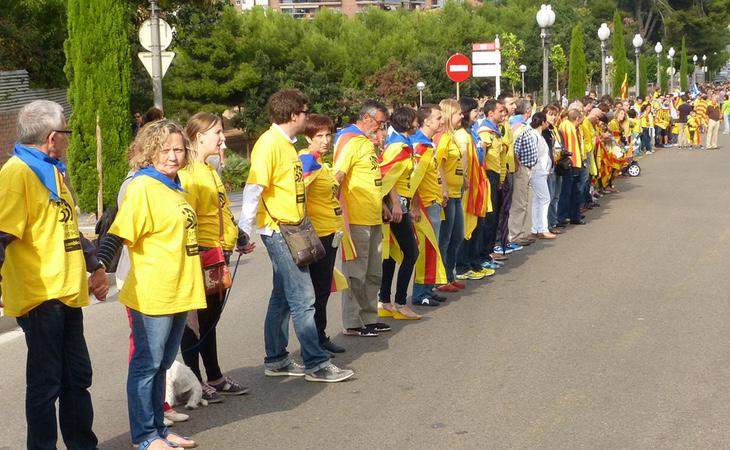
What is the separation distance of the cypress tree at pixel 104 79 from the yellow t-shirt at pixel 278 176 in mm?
11440

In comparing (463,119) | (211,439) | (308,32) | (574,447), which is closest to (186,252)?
(211,439)

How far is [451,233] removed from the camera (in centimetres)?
1099

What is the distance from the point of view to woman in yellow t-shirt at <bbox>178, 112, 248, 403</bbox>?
22.2 feet

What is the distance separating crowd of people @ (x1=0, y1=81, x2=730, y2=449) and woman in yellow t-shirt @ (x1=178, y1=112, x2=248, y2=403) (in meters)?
0.01

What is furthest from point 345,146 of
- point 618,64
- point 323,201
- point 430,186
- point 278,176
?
point 618,64

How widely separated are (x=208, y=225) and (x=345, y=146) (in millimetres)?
2187

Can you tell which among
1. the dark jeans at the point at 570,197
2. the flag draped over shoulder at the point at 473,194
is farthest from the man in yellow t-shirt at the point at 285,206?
the dark jeans at the point at 570,197

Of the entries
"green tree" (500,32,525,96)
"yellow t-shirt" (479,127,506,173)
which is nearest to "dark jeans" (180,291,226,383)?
"yellow t-shirt" (479,127,506,173)

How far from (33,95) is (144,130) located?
61.7 ft

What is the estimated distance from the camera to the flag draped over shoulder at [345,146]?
8.77 m

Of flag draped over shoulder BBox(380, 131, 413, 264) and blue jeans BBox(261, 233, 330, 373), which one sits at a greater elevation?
flag draped over shoulder BBox(380, 131, 413, 264)

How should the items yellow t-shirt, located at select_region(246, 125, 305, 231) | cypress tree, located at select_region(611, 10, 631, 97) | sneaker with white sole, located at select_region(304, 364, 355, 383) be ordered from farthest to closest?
cypress tree, located at select_region(611, 10, 631, 97) < sneaker with white sole, located at select_region(304, 364, 355, 383) < yellow t-shirt, located at select_region(246, 125, 305, 231)

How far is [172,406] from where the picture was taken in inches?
275

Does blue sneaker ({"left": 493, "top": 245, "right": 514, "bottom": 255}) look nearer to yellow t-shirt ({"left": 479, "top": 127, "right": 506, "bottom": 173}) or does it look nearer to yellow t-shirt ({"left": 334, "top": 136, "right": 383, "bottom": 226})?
yellow t-shirt ({"left": 479, "top": 127, "right": 506, "bottom": 173})
